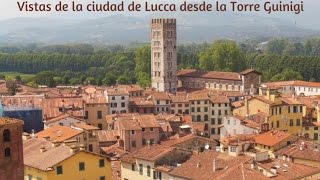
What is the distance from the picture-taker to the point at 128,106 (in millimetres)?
81438

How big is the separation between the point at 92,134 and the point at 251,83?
56.8m

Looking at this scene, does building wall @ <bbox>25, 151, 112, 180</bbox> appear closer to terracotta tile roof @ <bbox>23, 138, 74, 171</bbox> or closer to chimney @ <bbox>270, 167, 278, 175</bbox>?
terracotta tile roof @ <bbox>23, 138, 74, 171</bbox>

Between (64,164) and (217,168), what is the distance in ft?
32.7

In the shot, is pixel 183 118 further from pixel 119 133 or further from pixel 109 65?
pixel 109 65

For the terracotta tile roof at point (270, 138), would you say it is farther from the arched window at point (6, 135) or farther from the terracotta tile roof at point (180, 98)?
the terracotta tile roof at point (180, 98)

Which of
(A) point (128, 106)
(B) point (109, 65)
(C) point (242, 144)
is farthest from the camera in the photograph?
(B) point (109, 65)

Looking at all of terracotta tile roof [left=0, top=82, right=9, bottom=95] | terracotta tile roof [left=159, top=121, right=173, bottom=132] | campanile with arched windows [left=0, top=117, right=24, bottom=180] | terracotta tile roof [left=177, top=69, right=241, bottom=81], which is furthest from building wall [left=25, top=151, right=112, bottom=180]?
terracotta tile roof [left=177, top=69, right=241, bottom=81]

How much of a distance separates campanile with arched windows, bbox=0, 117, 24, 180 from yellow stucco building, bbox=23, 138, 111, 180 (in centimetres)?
461

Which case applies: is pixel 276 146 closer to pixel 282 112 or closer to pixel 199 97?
pixel 282 112

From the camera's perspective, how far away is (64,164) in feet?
127

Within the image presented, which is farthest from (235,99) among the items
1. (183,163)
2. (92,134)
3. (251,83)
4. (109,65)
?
(109,65)

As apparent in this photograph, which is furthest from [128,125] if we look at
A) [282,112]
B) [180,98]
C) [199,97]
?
[180,98]

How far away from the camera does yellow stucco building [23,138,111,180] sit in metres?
38.4

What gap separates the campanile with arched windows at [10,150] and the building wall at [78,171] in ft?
15.5
